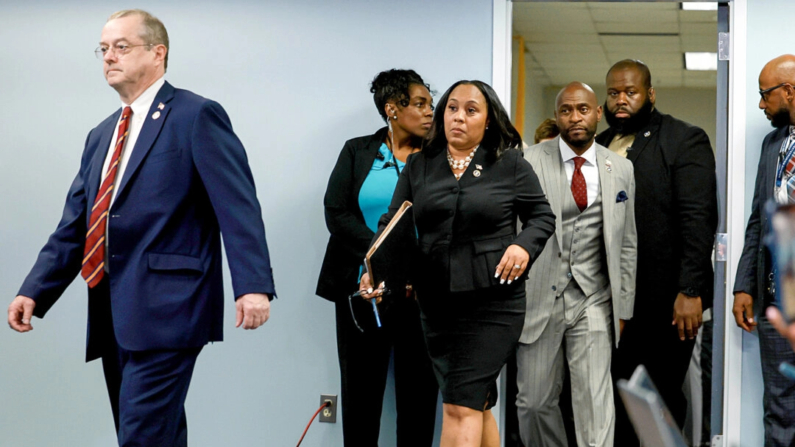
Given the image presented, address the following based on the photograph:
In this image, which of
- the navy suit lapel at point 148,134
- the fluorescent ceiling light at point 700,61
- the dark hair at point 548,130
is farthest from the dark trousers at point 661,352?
the fluorescent ceiling light at point 700,61

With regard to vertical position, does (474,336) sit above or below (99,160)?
below

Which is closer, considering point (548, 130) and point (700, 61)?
point (548, 130)

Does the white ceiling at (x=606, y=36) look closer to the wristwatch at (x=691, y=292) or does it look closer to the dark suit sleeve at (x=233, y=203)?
the wristwatch at (x=691, y=292)

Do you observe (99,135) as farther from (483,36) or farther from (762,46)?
(762,46)

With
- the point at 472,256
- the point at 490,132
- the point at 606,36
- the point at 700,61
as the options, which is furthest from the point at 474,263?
the point at 700,61

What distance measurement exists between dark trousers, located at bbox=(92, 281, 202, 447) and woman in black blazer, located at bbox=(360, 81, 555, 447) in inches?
26.9

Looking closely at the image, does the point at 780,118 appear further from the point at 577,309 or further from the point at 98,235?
the point at 98,235

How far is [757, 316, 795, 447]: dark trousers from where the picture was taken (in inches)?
123

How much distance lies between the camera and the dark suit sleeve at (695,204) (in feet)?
11.0

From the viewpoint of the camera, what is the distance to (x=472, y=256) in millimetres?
2719

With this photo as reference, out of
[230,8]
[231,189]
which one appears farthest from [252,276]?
[230,8]

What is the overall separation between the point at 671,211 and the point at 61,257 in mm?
2384

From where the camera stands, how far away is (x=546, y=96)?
12180 mm

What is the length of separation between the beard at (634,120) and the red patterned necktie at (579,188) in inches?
20.5
